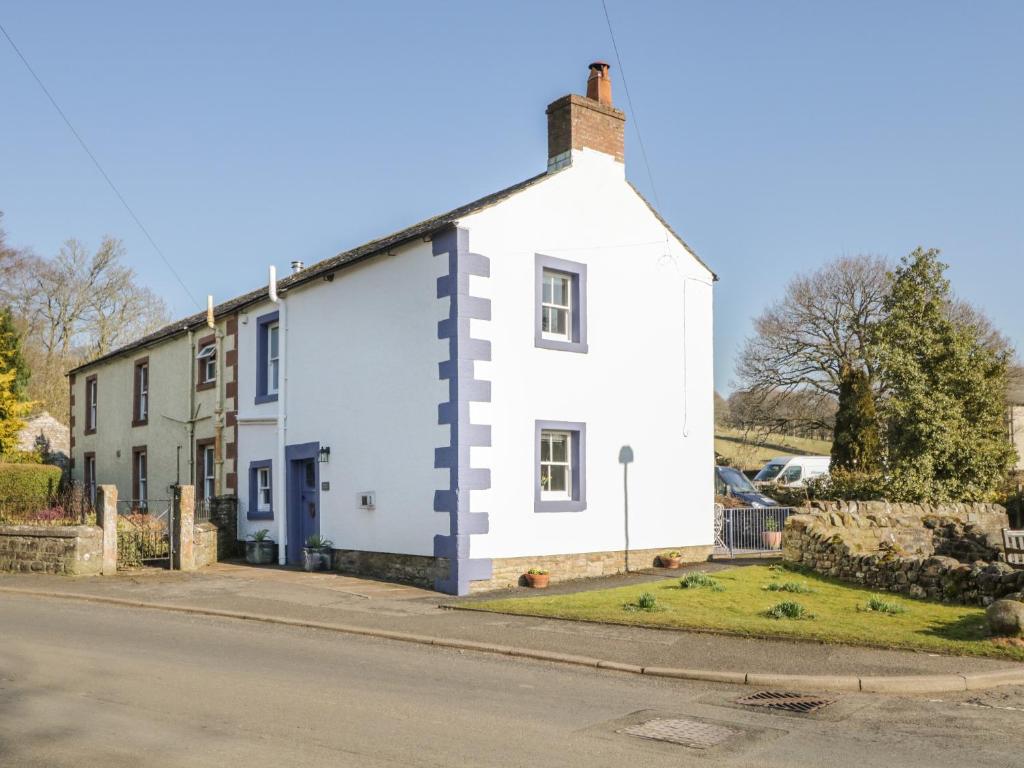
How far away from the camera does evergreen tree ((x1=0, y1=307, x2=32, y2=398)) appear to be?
35094 mm

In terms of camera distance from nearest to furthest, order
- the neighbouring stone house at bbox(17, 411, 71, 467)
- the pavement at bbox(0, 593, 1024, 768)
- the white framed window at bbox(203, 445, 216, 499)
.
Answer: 1. the pavement at bbox(0, 593, 1024, 768)
2. the white framed window at bbox(203, 445, 216, 499)
3. the neighbouring stone house at bbox(17, 411, 71, 467)

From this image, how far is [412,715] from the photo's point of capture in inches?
313

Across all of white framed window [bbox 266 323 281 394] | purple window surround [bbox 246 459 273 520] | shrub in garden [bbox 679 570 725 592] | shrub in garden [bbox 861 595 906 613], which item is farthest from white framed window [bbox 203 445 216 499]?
shrub in garden [bbox 861 595 906 613]

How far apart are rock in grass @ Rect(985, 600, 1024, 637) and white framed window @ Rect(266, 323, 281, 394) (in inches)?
625

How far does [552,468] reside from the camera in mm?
18141

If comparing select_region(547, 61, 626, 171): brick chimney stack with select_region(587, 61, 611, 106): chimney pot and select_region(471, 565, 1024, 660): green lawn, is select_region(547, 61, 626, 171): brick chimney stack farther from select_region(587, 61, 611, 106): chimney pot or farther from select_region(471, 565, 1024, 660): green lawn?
select_region(471, 565, 1024, 660): green lawn

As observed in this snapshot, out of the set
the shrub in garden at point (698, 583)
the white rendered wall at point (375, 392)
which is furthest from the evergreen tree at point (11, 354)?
the shrub in garden at point (698, 583)

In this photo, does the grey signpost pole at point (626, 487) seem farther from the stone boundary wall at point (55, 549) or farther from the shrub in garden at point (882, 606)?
the stone boundary wall at point (55, 549)

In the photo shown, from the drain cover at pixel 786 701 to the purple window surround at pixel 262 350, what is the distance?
50.8 feet

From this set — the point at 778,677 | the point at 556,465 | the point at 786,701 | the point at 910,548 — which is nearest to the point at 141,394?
the point at 556,465

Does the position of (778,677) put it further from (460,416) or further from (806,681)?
(460,416)

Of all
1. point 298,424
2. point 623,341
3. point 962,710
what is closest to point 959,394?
point 623,341

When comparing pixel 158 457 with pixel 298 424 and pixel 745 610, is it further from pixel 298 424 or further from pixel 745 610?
pixel 745 610

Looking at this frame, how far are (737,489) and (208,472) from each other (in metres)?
16.4
